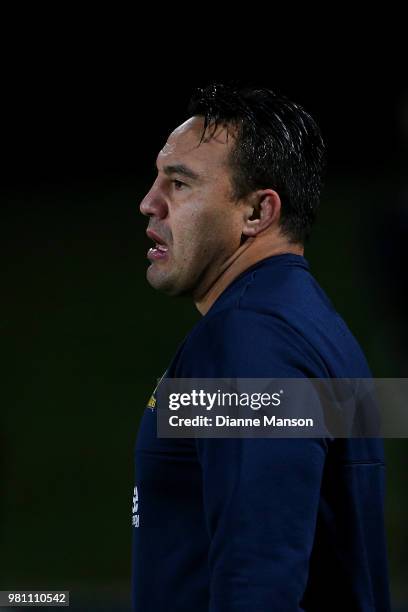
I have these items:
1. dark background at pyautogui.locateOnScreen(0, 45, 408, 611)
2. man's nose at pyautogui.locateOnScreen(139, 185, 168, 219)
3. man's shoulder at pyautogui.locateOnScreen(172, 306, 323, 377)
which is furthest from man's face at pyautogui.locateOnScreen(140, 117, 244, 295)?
dark background at pyautogui.locateOnScreen(0, 45, 408, 611)

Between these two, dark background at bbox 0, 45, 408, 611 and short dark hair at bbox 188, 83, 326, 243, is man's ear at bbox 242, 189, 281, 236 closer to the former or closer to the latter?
short dark hair at bbox 188, 83, 326, 243

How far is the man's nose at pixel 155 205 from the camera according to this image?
117 cm

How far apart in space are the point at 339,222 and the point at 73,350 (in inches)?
50.3

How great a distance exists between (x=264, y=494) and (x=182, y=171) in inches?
17.9

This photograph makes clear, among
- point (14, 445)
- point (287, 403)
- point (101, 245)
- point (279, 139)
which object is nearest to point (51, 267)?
point (101, 245)

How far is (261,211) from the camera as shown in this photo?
1.15 meters

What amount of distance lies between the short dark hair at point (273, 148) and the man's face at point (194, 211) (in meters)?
0.02

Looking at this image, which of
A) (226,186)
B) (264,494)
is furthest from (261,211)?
(264,494)

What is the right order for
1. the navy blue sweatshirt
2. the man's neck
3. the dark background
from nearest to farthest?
the navy blue sweatshirt
the man's neck
the dark background

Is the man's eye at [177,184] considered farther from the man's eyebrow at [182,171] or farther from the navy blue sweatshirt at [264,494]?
the navy blue sweatshirt at [264,494]

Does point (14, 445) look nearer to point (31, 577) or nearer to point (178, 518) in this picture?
point (31, 577)

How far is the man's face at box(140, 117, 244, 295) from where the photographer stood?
1139mm

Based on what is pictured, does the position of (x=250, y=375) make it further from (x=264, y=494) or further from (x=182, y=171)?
(x=182, y=171)

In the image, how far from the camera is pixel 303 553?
865 mm
